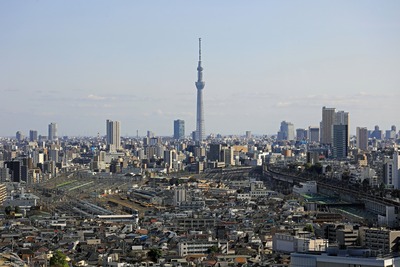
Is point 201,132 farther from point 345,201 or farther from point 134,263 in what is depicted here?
point 134,263

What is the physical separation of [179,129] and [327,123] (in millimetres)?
32093

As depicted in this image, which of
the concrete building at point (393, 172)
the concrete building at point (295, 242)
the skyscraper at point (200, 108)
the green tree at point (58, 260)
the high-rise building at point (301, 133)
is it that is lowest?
the green tree at point (58, 260)

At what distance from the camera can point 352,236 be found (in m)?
16.1

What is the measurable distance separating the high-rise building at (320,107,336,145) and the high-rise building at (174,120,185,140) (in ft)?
97.7

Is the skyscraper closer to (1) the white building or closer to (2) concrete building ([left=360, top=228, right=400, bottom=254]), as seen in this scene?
(1) the white building

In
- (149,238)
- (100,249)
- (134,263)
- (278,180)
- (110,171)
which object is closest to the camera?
(134,263)

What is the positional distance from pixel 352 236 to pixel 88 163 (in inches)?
1396

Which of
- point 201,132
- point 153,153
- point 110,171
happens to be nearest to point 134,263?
point 110,171

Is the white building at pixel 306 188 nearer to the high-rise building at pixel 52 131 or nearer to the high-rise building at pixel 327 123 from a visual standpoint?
the high-rise building at pixel 327 123

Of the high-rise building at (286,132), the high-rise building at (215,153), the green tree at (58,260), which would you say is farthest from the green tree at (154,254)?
the high-rise building at (286,132)

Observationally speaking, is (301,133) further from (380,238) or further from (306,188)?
(380,238)

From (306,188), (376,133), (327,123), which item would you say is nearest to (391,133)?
(376,133)

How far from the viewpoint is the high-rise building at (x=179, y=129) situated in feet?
301

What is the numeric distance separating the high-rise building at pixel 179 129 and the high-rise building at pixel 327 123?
29782mm
